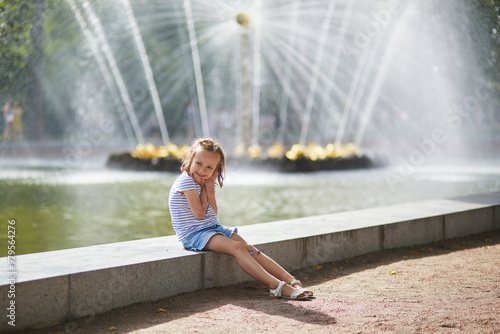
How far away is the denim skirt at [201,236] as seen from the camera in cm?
427

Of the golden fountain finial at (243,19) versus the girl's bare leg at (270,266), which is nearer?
the girl's bare leg at (270,266)

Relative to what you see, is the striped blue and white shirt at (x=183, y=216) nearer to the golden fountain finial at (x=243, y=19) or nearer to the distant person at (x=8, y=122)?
the golden fountain finial at (x=243, y=19)

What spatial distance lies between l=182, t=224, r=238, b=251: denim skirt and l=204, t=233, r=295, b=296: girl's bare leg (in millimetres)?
39

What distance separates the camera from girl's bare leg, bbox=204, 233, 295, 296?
13.5 feet

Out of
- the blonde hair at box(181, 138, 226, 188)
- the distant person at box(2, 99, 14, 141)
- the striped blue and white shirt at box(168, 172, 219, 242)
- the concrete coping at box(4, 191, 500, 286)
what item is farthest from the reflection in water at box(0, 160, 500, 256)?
the distant person at box(2, 99, 14, 141)

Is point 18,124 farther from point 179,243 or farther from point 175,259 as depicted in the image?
point 175,259

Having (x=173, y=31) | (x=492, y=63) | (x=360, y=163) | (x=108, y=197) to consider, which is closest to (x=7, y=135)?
(x=173, y=31)

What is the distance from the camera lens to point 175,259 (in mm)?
4086

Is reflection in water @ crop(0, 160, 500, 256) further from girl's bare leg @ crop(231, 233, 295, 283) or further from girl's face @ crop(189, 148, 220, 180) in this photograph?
girl's bare leg @ crop(231, 233, 295, 283)

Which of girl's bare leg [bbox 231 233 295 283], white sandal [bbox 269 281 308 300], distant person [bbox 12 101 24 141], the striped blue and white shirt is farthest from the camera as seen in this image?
distant person [bbox 12 101 24 141]

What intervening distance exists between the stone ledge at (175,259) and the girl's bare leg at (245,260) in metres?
0.10

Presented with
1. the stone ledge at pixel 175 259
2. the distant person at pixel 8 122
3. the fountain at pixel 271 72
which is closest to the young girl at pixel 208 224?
the stone ledge at pixel 175 259

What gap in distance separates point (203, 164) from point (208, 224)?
1.45 ft

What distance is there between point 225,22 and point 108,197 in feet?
62.3
